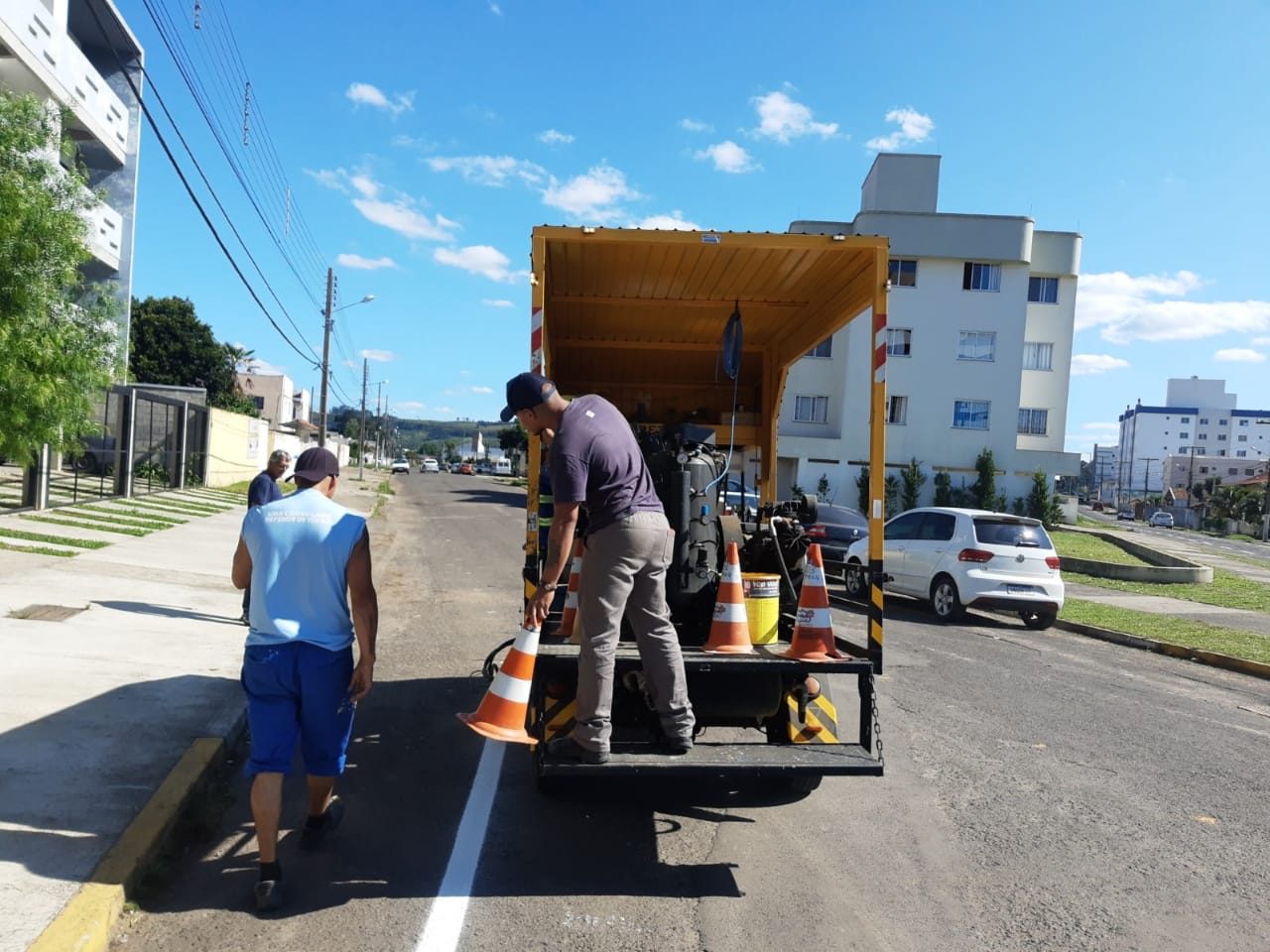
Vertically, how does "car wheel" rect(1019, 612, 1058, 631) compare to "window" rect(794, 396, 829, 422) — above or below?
below

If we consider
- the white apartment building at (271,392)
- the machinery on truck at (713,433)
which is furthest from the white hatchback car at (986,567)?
the white apartment building at (271,392)

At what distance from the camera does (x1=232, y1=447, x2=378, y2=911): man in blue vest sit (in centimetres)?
381

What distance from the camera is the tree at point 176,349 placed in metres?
52.5

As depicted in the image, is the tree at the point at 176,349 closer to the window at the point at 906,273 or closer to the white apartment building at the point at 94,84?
the white apartment building at the point at 94,84

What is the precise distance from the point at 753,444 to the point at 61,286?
273 inches

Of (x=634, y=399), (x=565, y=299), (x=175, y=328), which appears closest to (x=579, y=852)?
(x=565, y=299)

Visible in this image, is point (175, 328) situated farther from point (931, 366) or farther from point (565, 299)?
point (565, 299)

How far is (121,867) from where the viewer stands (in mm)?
3760

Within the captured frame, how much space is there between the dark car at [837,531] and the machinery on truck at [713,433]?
24.4 feet

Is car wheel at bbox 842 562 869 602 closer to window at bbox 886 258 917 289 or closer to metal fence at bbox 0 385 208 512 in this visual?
metal fence at bbox 0 385 208 512

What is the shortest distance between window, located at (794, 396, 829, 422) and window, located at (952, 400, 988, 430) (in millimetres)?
5384

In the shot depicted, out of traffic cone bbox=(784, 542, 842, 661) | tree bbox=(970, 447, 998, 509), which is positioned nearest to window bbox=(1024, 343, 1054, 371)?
tree bbox=(970, 447, 998, 509)

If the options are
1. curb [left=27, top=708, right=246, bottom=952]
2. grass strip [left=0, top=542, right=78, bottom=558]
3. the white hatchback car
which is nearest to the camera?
curb [left=27, top=708, right=246, bottom=952]

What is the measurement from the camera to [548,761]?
160 inches
